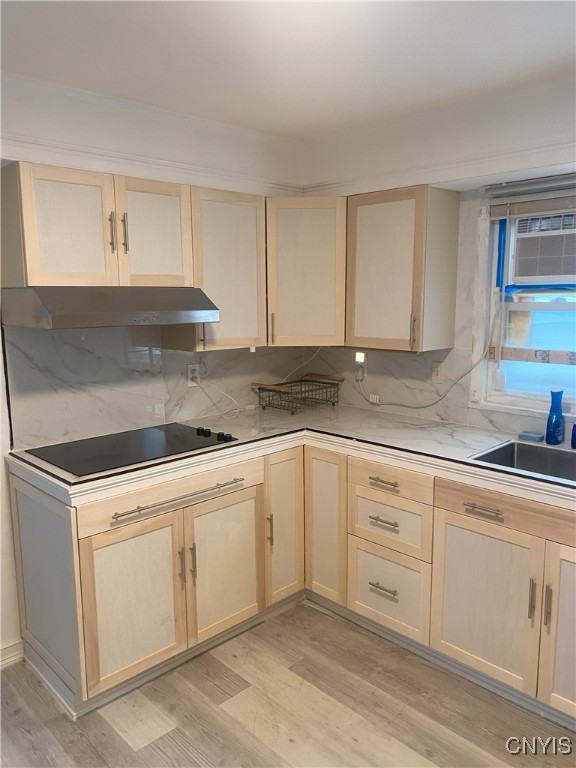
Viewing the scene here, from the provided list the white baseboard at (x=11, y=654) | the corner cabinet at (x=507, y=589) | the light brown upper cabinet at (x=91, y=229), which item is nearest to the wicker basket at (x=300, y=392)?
the light brown upper cabinet at (x=91, y=229)

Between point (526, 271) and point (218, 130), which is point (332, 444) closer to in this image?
point (526, 271)

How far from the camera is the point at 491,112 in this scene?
238cm

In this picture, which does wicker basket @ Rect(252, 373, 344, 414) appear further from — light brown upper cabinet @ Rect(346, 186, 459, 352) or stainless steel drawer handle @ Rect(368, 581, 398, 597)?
stainless steel drawer handle @ Rect(368, 581, 398, 597)

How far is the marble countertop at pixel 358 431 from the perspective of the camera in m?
2.34

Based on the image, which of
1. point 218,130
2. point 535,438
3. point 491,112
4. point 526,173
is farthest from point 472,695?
point 218,130

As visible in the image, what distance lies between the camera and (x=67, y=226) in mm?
2244

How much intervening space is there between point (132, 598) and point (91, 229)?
1476 mm

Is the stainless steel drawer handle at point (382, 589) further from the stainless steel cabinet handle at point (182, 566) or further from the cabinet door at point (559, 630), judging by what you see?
the stainless steel cabinet handle at point (182, 566)

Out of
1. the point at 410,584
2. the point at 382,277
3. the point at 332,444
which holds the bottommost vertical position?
the point at 410,584

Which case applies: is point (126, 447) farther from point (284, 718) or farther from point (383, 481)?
point (284, 718)

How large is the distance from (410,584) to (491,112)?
2.03 meters

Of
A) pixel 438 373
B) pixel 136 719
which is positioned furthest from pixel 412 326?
pixel 136 719

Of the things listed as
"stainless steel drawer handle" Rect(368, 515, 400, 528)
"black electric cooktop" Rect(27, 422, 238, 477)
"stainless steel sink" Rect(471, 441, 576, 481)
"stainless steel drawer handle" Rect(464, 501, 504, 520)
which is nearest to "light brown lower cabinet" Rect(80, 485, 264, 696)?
"black electric cooktop" Rect(27, 422, 238, 477)

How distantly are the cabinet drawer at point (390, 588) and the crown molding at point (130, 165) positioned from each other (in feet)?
5.96
